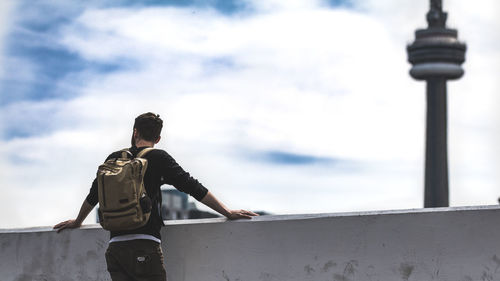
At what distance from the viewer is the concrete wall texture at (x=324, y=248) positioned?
6.09m

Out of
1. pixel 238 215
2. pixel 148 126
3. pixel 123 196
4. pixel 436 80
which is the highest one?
pixel 436 80

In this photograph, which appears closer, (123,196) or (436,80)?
(123,196)

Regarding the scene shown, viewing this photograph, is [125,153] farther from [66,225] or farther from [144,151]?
[66,225]

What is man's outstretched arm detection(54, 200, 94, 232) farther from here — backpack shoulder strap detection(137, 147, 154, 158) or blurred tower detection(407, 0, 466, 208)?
blurred tower detection(407, 0, 466, 208)

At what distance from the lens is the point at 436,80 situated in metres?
114

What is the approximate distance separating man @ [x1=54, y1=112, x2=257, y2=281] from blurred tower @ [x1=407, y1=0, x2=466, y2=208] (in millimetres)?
107042

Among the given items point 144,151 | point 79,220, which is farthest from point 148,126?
point 79,220

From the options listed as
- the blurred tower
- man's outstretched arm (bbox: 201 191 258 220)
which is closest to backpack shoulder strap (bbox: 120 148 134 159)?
man's outstretched arm (bbox: 201 191 258 220)

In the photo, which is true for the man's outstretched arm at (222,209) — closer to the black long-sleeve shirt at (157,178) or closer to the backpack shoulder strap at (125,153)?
the black long-sleeve shirt at (157,178)

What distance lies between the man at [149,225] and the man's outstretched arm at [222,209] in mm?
98

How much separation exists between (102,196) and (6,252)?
94.8 inches

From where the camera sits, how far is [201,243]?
6.69 meters

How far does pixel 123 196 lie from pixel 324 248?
1.64 metres

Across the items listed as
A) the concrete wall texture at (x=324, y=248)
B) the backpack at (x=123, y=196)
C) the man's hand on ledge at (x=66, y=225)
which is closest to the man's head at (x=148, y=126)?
the backpack at (x=123, y=196)
